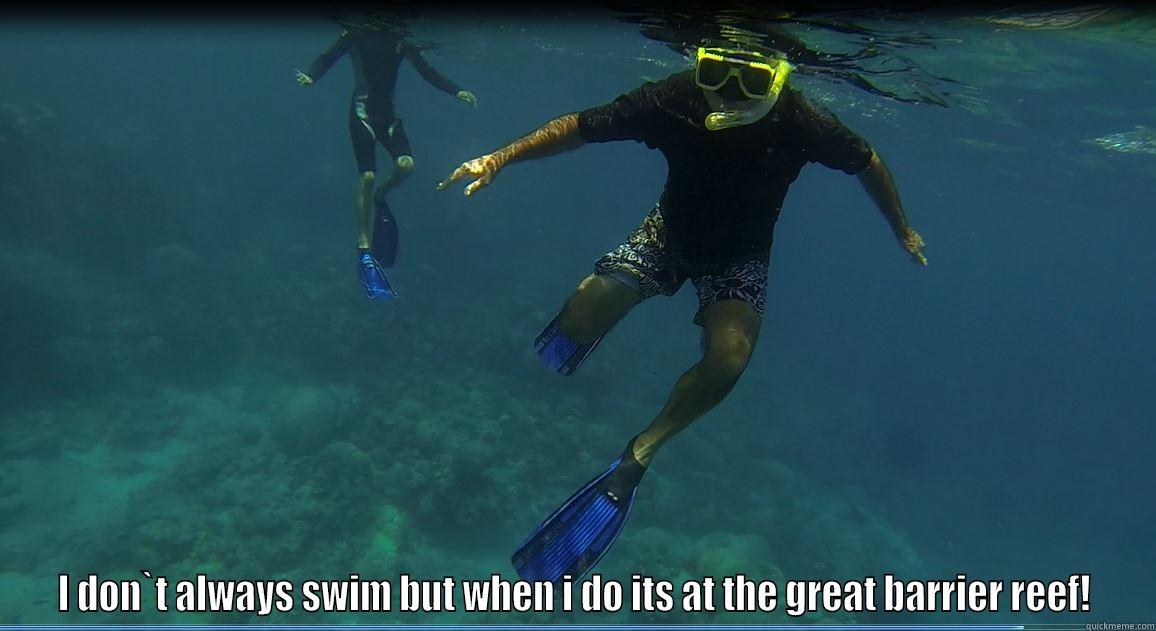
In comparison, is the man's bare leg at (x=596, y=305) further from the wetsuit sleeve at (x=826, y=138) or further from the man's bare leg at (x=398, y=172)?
the man's bare leg at (x=398, y=172)

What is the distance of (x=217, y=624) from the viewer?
9.61 metres

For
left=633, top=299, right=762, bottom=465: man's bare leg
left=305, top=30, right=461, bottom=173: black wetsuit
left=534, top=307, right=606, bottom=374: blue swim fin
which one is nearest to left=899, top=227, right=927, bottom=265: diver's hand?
left=633, top=299, right=762, bottom=465: man's bare leg

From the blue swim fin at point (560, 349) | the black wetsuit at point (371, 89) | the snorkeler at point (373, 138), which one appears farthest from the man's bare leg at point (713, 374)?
the black wetsuit at point (371, 89)

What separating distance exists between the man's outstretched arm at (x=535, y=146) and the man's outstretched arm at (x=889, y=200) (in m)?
2.06

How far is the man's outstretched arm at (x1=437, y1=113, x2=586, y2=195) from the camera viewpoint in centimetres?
411

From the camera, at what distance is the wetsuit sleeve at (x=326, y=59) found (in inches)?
417

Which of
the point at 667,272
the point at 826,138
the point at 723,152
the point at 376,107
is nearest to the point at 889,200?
the point at 826,138

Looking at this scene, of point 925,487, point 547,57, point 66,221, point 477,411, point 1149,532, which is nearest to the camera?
point 477,411

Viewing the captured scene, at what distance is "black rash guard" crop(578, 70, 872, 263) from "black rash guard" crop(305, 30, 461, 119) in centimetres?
732

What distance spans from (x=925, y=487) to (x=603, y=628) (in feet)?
58.3

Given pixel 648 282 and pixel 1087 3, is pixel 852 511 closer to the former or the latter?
pixel 1087 3

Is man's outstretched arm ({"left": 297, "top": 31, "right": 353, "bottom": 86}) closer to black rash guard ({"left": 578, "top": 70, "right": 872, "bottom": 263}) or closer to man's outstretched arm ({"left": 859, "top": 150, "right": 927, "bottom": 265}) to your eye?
black rash guard ({"left": 578, "top": 70, "right": 872, "bottom": 263})

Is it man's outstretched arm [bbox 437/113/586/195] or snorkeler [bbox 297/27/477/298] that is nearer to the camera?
man's outstretched arm [bbox 437/113/586/195]

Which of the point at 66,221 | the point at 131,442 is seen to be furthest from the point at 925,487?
the point at 66,221
